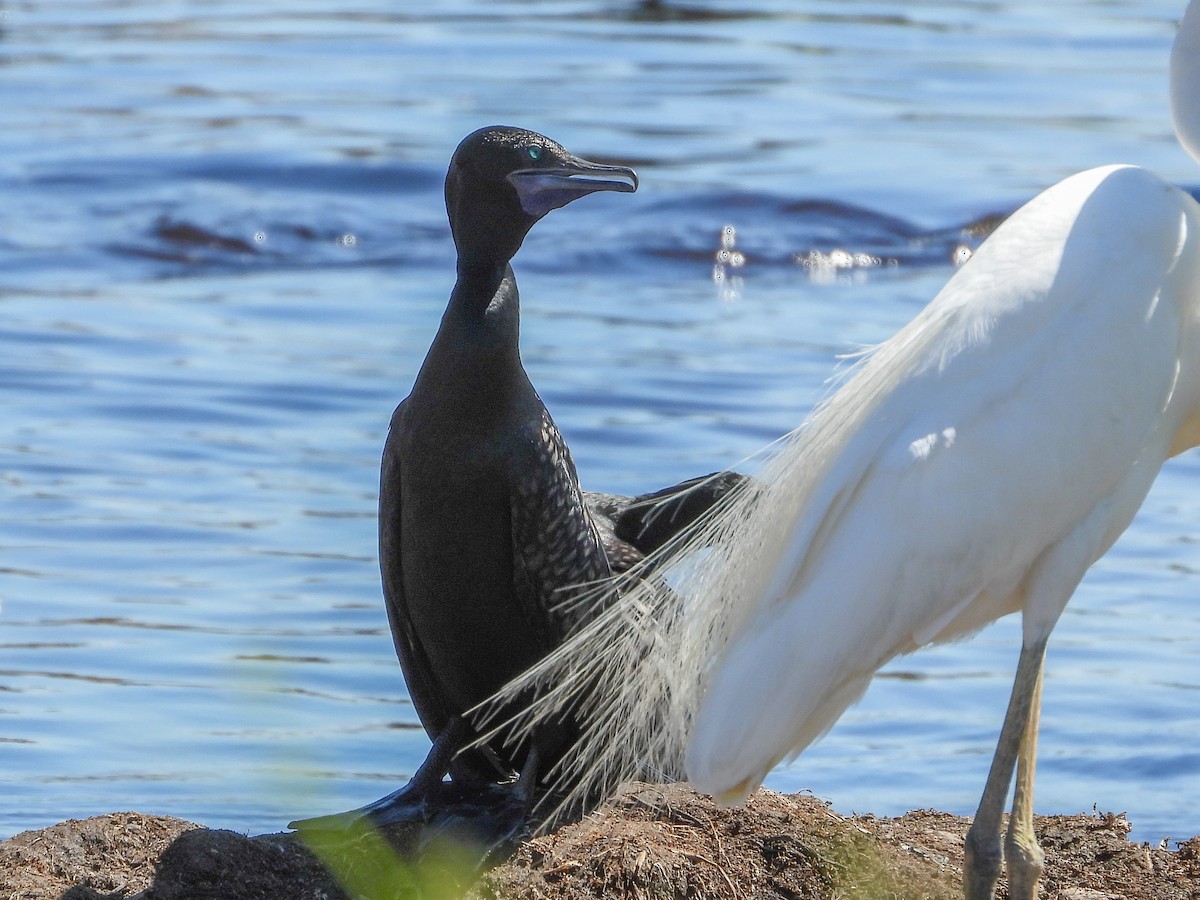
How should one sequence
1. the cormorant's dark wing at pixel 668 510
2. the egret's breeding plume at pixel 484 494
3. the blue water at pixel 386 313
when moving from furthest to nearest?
1. the blue water at pixel 386 313
2. the cormorant's dark wing at pixel 668 510
3. the egret's breeding plume at pixel 484 494

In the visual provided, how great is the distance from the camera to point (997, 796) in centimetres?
516

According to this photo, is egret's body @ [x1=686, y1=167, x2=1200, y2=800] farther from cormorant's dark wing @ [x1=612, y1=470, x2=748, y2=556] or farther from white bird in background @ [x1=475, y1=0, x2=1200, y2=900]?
cormorant's dark wing @ [x1=612, y1=470, x2=748, y2=556]

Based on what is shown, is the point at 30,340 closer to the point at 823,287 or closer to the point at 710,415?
the point at 710,415

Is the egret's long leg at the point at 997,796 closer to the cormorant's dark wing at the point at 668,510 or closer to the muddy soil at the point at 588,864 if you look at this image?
the muddy soil at the point at 588,864

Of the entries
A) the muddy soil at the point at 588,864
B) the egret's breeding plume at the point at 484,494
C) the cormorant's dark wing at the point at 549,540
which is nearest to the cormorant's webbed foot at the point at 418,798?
the egret's breeding plume at the point at 484,494

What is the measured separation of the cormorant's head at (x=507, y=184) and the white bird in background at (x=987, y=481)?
3.66 feet

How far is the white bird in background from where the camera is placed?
5.02m

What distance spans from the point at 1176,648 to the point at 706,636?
4.48 metres

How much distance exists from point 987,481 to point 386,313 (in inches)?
393

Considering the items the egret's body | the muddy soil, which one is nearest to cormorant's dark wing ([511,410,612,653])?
the muddy soil

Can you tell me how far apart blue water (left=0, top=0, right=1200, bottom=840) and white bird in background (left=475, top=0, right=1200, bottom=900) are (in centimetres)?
142

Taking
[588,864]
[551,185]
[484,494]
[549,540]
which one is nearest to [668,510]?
[549,540]

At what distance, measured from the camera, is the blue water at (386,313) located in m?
8.15

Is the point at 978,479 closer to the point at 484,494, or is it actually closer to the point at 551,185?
the point at 484,494
